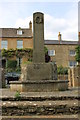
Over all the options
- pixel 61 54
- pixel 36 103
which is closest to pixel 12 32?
pixel 61 54

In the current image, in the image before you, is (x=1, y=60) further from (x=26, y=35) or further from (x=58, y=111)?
(x=58, y=111)

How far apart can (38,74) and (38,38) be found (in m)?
1.74

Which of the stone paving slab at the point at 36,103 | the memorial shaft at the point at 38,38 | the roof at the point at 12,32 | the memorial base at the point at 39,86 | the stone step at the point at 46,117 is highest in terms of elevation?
the roof at the point at 12,32

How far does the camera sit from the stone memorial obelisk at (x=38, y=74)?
7.05 meters

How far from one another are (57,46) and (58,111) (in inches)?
1480

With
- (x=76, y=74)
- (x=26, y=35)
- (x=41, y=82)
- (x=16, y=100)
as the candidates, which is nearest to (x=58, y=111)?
(x=16, y=100)

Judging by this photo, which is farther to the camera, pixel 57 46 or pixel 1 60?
pixel 57 46

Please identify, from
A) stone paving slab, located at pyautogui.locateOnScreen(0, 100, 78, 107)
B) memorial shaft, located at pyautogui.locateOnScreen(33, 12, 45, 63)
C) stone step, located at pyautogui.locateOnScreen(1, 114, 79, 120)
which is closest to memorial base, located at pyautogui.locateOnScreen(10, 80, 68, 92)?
memorial shaft, located at pyautogui.locateOnScreen(33, 12, 45, 63)

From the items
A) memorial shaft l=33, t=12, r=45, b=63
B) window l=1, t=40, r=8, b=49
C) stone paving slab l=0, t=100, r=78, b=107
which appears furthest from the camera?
window l=1, t=40, r=8, b=49

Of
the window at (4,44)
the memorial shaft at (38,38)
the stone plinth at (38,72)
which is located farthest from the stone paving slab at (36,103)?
the window at (4,44)

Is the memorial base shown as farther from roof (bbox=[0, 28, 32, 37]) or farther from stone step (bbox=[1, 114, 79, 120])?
roof (bbox=[0, 28, 32, 37])

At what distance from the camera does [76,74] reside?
16734 millimetres

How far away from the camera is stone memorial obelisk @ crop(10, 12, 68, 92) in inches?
278

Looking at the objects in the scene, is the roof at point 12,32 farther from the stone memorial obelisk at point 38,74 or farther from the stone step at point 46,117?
the stone step at point 46,117
